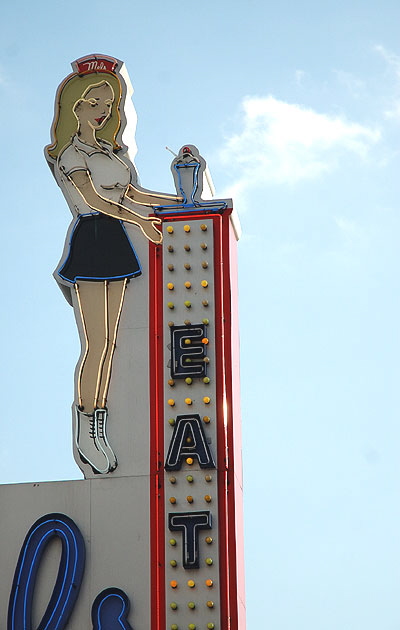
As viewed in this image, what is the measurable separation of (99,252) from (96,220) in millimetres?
511

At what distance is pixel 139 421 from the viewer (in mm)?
18703

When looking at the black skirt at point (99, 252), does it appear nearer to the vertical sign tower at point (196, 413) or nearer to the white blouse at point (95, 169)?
the white blouse at point (95, 169)

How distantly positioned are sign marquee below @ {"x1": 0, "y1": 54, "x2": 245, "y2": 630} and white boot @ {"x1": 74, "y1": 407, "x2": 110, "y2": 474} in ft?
0.06

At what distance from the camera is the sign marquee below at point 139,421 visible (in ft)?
58.5

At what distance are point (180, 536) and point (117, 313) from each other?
3315mm

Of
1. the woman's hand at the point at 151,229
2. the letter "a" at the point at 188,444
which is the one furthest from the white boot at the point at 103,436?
the woman's hand at the point at 151,229

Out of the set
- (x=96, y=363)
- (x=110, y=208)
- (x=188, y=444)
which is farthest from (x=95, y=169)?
(x=188, y=444)

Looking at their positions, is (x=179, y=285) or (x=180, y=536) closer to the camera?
(x=180, y=536)

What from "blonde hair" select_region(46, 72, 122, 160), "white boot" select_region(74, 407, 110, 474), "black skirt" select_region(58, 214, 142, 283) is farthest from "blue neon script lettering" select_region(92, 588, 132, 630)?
"blonde hair" select_region(46, 72, 122, 160)

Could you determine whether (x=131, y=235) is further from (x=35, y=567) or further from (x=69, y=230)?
(x=35, y=567)

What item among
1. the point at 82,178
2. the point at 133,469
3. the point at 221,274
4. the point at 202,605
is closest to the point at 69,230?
the point at 82,178

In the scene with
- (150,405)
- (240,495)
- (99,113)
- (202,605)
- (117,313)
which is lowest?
(202,605)

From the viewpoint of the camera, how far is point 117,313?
Result: 63.4 ft

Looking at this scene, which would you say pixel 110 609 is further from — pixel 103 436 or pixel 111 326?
pixel 111 326
